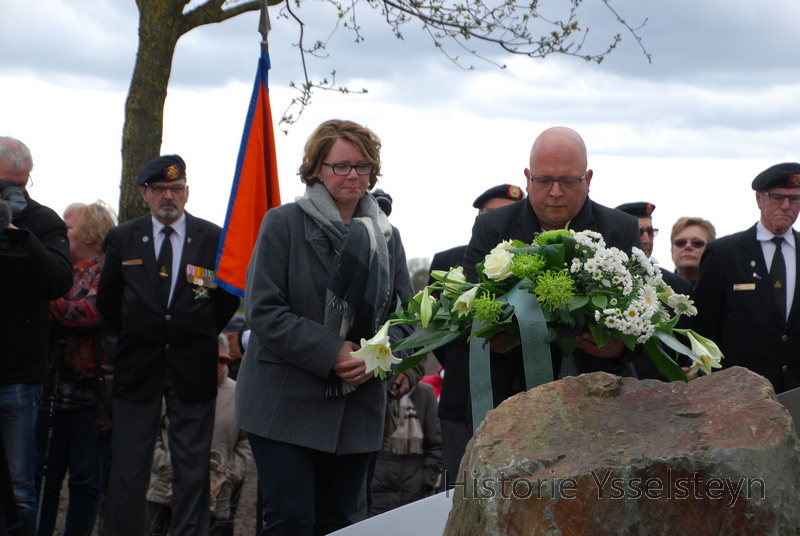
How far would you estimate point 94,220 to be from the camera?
19.5ft

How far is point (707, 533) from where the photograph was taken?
78.2 inches

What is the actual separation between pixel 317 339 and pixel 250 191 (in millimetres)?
2245

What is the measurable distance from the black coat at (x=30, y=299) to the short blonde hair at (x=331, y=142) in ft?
5.17

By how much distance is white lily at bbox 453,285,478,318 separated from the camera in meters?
2.79

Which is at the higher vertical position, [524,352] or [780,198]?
[780,198]

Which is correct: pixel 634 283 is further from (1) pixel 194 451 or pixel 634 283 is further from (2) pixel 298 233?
(1) pixel 194 451

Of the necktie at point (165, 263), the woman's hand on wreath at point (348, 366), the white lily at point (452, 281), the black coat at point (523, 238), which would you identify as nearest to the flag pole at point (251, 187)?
the necktie at point (165, 263)

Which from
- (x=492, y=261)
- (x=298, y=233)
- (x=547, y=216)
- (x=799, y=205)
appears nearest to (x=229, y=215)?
(x=298, y=233)

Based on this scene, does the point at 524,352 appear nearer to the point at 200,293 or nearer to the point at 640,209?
the point at 200,293

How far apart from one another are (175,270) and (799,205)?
3.92 meters

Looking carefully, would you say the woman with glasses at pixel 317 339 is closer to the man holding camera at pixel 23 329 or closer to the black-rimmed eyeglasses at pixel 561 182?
the black-rimmed eyeglasses at pixel 561 182

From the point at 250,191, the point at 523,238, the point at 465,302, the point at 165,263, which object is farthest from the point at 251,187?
the point at 465,302

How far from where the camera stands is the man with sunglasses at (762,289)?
535 centimetres

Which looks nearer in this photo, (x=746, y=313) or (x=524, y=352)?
(x=524, y=352)
